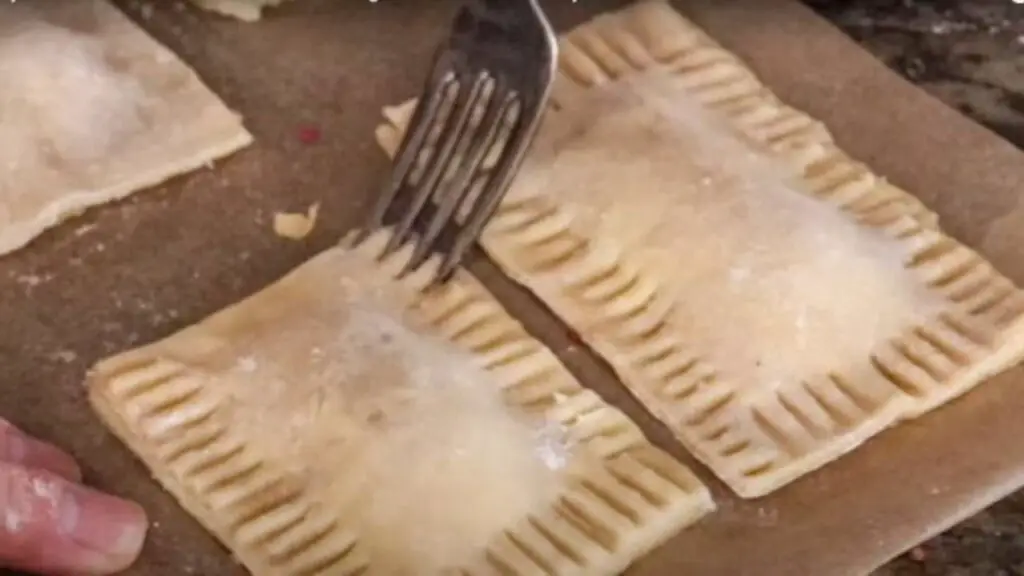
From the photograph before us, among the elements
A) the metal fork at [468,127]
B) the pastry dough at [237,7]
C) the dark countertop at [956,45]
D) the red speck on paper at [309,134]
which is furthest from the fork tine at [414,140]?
the dark countertop at [956,45]

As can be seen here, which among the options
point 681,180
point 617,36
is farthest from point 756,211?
point 617,36

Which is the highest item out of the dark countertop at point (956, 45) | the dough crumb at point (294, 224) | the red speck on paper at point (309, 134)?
the dark countertop at point (956, 45)

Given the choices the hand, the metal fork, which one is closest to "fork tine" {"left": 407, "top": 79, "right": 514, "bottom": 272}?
the metal fork

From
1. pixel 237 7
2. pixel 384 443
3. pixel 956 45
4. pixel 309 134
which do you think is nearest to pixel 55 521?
pixel 384 443

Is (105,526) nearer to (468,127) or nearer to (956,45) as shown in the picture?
(468,127)

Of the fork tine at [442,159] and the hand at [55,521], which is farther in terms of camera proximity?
the fork tine at [442,159]

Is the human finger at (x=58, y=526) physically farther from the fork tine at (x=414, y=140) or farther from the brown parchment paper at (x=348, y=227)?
the fork tine at (x=414, y=140)
